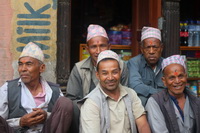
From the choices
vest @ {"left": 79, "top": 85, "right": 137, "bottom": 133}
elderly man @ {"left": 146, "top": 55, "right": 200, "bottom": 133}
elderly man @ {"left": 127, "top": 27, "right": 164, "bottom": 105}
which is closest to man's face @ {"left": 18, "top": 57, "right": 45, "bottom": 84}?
vest @ {"left": 79, "top": 85, "right": 137, "bottom": 133}

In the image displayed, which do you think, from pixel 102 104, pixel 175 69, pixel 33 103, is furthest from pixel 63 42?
pixel 175 69

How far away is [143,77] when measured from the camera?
355 centimetres

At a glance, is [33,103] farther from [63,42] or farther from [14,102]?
[63,42]

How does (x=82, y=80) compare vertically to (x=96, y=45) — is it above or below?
below

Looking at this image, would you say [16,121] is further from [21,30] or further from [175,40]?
[175,40]

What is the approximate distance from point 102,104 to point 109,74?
297 mm

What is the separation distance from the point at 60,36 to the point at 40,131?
4.46 ft

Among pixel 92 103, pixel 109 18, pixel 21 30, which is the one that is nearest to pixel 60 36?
pixel 21 30

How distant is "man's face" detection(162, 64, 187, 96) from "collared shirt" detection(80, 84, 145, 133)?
0.41 meters

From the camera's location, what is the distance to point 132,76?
344cm

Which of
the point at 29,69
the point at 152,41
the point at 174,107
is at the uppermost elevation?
the point at 152,41

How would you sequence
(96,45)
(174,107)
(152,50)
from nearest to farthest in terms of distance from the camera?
(174,107) < (96,45) < (152,50)

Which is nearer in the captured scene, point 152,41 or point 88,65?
point 88,65

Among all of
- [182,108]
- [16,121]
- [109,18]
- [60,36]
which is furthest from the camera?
[109,18]
